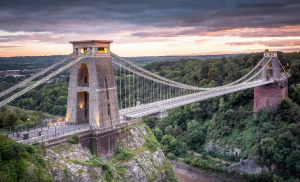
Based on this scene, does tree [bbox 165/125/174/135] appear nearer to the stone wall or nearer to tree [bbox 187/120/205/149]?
tree [bbox 187/120/205/149]

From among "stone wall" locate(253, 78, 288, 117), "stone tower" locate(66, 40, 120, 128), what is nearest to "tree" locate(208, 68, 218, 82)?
"stone wall" locate(253, 78, 288, 117)

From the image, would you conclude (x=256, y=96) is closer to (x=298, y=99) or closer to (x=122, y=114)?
(x=298, y=99)

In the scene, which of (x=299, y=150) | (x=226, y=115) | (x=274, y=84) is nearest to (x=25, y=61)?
(x=226, y=115)

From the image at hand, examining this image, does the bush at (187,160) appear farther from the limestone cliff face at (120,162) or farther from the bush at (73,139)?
the bush at (73,139)

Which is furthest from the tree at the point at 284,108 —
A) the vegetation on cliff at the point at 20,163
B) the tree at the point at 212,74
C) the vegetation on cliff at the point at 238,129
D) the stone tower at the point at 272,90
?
the vegetation on cliff at the point at 20,163

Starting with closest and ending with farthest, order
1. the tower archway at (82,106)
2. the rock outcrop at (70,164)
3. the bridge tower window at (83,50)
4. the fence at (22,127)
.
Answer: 1. the rock outcrop at (70,164)
2. the fence at (22,127)
3. the bridge tower window at (83,50)
4. the tower archway at (82,106)

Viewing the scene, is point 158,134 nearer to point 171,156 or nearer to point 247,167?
point 171,156
